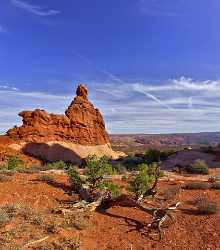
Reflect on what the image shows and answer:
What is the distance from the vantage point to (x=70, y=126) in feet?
168

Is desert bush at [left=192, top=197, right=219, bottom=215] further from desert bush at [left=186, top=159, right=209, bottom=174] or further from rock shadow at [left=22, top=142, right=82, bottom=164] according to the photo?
rock shadow at [left=22, top=142, right=82, bottom=164]

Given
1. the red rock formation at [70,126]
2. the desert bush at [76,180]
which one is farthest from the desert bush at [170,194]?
the red rock formation at [70,126]

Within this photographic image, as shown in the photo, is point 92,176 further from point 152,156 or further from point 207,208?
point 152,156

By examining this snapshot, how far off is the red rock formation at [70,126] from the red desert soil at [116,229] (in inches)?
1373

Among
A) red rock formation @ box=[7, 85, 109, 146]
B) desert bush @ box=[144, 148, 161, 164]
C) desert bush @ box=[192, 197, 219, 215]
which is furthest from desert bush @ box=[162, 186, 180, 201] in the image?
red rock formation @ box=[7, 85, 109, 146]

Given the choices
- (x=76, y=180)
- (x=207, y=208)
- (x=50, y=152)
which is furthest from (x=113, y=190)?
(x=50, y=152)

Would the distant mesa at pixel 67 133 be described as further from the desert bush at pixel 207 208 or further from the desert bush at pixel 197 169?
the desert bush at pixel 207 208

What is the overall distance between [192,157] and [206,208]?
27152 millimetres

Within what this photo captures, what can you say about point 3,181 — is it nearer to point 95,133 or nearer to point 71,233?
point 71,233

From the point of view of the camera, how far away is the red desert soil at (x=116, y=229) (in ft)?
30.8

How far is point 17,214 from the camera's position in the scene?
1055 cm

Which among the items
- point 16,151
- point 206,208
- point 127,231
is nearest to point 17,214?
point 127,231

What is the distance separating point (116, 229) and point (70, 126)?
41.2 metres

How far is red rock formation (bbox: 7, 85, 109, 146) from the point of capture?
4791 cm
